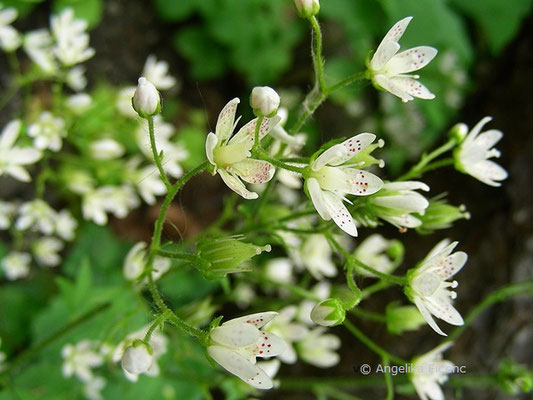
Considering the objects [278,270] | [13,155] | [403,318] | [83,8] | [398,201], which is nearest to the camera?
[398,201]

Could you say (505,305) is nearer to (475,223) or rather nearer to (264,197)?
(475,223)

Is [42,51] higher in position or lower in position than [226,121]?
lower

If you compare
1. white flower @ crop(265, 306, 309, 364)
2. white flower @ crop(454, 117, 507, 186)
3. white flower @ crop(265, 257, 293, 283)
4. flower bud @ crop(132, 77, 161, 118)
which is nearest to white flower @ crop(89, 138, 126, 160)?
white flower @ crop(265, 257, 293, 283)

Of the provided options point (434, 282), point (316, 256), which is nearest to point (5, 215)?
point (316, 256)

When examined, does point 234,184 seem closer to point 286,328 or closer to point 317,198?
point 317,198

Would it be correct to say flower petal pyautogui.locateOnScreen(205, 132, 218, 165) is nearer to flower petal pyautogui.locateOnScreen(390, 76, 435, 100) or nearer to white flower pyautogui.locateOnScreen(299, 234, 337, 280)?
flower petal pyautogui.locateOnScreen(390, 76, 435, 100)

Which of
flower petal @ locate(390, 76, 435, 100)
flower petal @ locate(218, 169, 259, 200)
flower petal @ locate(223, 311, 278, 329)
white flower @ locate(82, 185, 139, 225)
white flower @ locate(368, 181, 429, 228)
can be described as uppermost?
flower petal @ locate(390, 76, 435, 100)
